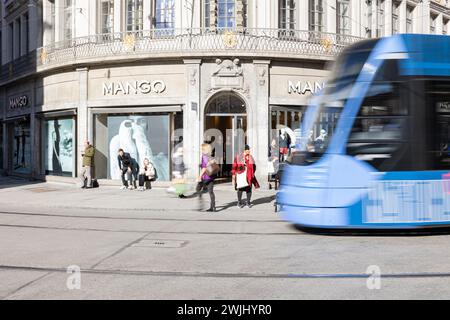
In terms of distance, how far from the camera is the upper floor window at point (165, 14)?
65.8 ft

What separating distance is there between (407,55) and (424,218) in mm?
2977

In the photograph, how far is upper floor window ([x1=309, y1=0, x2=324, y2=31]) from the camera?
20906 millimetres

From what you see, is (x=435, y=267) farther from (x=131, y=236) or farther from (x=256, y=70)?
(x=256, y=70)

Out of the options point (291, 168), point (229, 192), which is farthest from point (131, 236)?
point (229, 192)

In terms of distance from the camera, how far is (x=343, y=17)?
2203 centimetres

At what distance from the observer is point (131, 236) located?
357 inches

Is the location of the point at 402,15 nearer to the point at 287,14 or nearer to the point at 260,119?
the point at 287,14

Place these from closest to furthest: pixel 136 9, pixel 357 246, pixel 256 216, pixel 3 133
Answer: pixel 357 246
pixel 256 216
pixel 136 9
pixel 3 133

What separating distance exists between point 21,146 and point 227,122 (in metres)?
13.6

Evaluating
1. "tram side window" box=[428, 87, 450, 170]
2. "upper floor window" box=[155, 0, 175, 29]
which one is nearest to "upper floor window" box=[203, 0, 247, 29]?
"upper floor window" box=[155, 0, 175, 29]

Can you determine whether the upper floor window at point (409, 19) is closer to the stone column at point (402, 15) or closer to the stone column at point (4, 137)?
the stone column at point (402, 15)

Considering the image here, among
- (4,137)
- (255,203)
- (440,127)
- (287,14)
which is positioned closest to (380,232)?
(440,127)

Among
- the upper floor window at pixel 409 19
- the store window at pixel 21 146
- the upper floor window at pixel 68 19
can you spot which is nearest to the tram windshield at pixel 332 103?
the upper floor window at pixel 68 19

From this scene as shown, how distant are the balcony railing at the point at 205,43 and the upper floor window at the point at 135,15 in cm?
56
